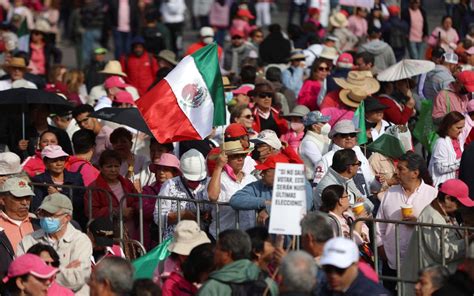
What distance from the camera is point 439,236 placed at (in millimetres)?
12961

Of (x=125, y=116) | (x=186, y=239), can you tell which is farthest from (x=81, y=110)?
(x=186, y=239)

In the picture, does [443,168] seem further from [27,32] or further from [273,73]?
[27,32]

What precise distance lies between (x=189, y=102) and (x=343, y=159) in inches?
72.1

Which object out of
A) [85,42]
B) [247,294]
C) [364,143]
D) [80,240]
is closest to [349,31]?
[85,42]

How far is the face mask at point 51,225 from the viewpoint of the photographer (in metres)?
13.3

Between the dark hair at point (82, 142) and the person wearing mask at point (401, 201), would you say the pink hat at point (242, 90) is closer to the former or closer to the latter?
the dark hair at point (82, 142)

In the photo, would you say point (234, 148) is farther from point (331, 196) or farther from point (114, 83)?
point (114, 83)

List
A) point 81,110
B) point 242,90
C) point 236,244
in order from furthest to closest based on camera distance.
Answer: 1. point 242,90
2. point 81,110
3. point 236,244

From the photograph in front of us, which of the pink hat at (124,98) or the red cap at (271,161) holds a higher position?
the red cap at (271,161)

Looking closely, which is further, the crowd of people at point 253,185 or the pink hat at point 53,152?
the pink hat at point 53,152

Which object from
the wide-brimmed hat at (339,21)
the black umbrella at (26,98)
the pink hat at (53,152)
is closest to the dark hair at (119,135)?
the black umbrella at (26,98)

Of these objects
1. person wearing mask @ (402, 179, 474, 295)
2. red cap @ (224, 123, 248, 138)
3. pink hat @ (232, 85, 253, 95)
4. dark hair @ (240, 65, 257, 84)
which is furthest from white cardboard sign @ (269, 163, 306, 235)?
dark hair @ (240, 65, 257, 84)

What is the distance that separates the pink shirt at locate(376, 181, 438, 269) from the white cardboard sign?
2.14 meters

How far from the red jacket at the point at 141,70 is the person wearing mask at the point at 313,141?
7.09 m
